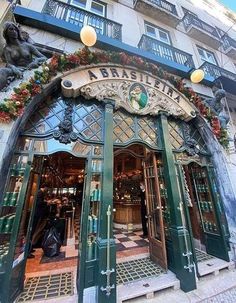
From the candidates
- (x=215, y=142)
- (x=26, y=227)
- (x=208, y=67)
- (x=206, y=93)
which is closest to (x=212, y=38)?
(x=208, y=67)

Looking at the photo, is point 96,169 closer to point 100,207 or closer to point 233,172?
point 100,207

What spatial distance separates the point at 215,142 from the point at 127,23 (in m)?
5.79

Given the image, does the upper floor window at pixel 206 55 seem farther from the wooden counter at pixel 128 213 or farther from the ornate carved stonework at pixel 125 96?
the wooden counter at pixel 128 213

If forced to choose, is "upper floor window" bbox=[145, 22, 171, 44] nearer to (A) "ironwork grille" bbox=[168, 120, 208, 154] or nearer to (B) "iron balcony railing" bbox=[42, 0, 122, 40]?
(B) "iron balcony railing" bbox=[42, 0, 122, 40]

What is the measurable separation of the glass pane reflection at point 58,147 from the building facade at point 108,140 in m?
0.02

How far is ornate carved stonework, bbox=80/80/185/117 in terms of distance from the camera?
3770 mm

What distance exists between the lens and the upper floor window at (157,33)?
6.77 m

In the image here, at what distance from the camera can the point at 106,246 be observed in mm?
2850

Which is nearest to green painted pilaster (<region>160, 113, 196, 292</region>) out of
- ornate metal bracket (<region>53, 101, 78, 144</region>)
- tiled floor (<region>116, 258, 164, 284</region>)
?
tiled floor (<region>116, 258, 164, 284</region>)

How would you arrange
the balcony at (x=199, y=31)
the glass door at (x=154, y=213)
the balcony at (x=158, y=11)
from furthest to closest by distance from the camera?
the balcony at (x=199, y=31)
the balcony at (x=158, y=11)
the glass door at (x=154, y=213)

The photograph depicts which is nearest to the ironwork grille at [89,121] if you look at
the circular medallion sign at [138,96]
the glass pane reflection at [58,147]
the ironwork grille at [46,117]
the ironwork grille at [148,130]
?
the glass pane reflection at [58,147]

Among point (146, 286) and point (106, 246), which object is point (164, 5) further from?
point (146, 286)

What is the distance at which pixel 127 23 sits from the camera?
6.06m

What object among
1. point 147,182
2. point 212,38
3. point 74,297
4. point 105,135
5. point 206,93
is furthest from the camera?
point 212,38
